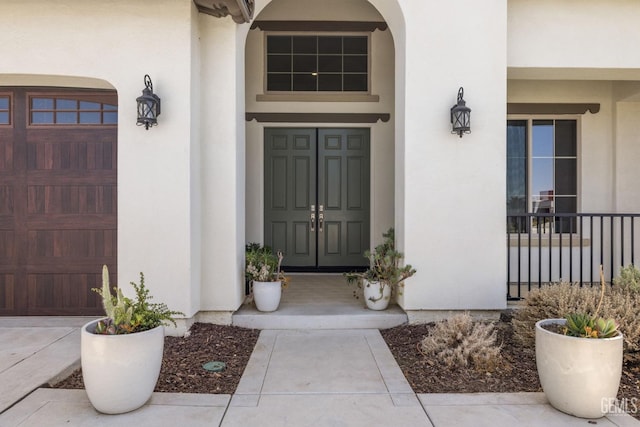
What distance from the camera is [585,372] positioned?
2.66 meters

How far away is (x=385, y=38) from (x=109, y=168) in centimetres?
457

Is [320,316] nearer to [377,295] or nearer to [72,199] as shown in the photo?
[377,295]

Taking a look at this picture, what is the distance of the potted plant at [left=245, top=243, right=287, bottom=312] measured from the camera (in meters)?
4.63

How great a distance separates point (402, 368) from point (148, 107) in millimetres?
3465

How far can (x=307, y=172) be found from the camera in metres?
6.75

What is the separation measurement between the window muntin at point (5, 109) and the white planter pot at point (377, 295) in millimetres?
4671

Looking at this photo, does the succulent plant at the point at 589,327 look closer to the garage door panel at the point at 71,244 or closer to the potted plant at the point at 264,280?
the potted plant at the point at 264,280

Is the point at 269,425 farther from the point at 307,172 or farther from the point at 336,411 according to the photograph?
the point at 307,172

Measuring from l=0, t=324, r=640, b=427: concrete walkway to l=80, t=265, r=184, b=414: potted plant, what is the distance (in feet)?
0.45

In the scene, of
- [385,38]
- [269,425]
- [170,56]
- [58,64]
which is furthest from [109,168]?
[385,38]

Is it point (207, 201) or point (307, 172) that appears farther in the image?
point (307, 172)

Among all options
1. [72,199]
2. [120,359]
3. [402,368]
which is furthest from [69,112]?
[402,368]

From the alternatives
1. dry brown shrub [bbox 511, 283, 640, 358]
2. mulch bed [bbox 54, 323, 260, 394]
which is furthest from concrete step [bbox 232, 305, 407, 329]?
dry brown shrub [bbox 511, 283, 640, 358]

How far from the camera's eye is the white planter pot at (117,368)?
2650 mm
